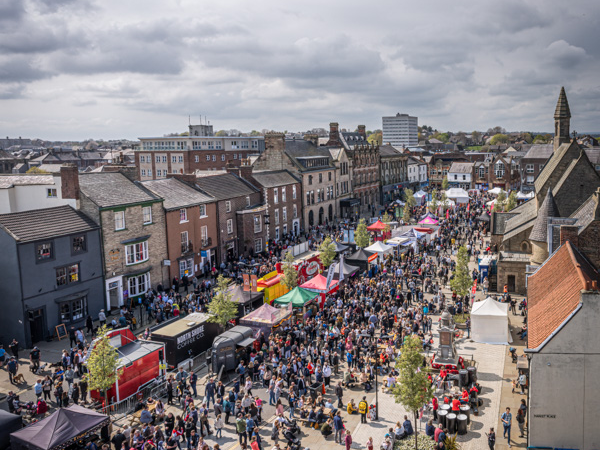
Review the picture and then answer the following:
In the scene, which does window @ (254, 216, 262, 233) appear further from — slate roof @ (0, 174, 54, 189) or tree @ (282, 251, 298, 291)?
slate roof @ (0, 174, 54, 189)

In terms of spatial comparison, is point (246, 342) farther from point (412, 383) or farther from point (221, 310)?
point (412, 383)

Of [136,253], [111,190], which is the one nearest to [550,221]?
[136,253]

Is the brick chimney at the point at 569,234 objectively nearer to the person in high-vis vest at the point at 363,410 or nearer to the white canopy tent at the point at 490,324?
the white canopy tent at the point at 490,324

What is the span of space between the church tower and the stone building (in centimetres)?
4658

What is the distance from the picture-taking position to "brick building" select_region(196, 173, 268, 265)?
152 ft

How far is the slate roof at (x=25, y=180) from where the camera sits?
35.9 meters

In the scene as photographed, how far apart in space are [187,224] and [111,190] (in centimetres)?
701

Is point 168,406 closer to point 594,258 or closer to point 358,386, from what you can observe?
point 358,386

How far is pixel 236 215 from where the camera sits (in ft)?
160

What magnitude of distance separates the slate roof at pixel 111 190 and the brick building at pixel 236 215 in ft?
26.3

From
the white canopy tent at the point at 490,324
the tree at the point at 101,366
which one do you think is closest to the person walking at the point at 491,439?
the white canopy tent at the point at 490,324

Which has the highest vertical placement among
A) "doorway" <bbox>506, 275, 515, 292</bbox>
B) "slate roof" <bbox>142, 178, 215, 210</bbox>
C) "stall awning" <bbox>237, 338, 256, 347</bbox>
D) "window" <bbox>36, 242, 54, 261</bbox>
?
"slate roof" <bbox>142, 178, 215, 210</bbox>

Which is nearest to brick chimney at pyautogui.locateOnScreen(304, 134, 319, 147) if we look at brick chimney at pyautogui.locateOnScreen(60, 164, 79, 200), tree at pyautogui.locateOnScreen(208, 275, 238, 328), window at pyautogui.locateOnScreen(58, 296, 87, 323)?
brick chimney at pyautogui.locateOnScreen(60, 164, 79, 200)

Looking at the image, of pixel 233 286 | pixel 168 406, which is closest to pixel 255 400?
pixel 168 406
